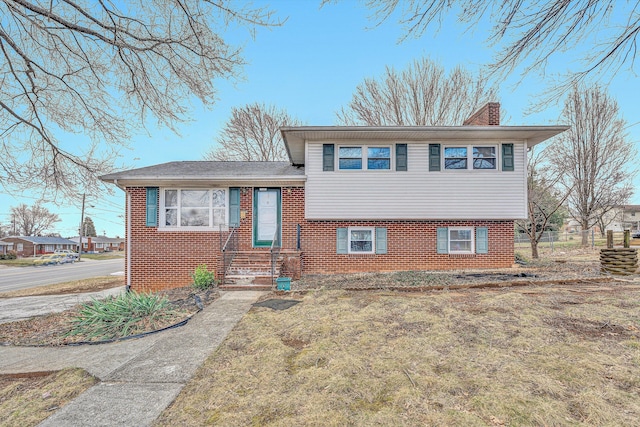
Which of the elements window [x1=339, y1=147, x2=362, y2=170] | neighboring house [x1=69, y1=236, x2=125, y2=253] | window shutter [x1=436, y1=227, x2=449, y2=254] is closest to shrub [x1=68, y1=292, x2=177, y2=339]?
window [x1=339, y1=147, x2=362, y2=170]

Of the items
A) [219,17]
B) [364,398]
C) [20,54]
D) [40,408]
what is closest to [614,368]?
[364,398]

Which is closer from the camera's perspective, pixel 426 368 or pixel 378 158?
pixel 426 368

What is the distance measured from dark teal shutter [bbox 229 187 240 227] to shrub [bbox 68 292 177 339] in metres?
4.79

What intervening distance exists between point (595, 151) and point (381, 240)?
21113mm

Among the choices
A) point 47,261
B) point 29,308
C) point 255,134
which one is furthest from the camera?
point 47,261

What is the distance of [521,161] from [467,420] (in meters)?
10.4

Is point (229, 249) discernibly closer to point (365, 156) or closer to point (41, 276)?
point (365, 156)

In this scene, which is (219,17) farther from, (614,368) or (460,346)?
(614,368)

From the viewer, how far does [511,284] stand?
763cm

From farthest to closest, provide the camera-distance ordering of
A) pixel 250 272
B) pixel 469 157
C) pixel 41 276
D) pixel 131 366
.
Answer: pixel 41 276, pixel 469 157, pixel 250 272, pixel 131 366

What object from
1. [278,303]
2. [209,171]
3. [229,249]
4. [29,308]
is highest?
[209,171]

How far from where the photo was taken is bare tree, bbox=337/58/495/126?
66.6 feet

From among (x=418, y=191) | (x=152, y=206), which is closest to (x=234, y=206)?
(x=152, y=206)

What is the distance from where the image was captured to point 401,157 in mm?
10602
